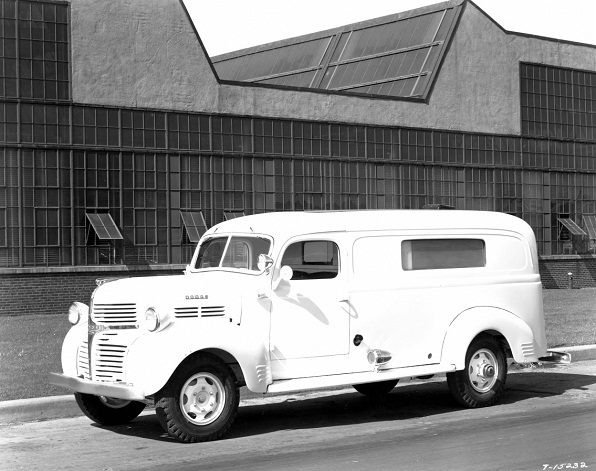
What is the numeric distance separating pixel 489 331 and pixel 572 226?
31.1 metres

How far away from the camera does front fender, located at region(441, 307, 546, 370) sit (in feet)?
35.9

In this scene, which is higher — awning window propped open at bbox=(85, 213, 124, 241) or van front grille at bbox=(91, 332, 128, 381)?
awning window propped open at bbox=(85, 213, 124, 241)

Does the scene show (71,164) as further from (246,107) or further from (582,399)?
(582,399)

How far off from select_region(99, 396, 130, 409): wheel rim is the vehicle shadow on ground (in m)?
0.22

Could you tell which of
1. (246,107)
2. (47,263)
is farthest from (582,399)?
(246,107)

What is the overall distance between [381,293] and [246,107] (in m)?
22.1

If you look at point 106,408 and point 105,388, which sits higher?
point 105,388

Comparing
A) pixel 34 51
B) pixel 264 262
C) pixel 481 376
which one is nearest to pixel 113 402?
pixel 264 262

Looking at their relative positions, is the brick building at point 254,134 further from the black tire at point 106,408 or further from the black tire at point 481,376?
the black tire at point 481,376

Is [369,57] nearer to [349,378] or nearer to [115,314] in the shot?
[349,378]

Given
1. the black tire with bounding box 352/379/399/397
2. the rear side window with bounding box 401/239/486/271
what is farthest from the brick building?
the rear side window with bounding box 401/239/486/271

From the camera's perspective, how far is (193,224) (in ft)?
101

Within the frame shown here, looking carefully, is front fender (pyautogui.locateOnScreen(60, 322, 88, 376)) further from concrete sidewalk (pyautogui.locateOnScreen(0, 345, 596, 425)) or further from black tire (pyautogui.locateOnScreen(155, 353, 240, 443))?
black tire (pyautogui.locateOnScreen(155, 353, 240, 443))

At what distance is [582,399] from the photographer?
11.5 m
